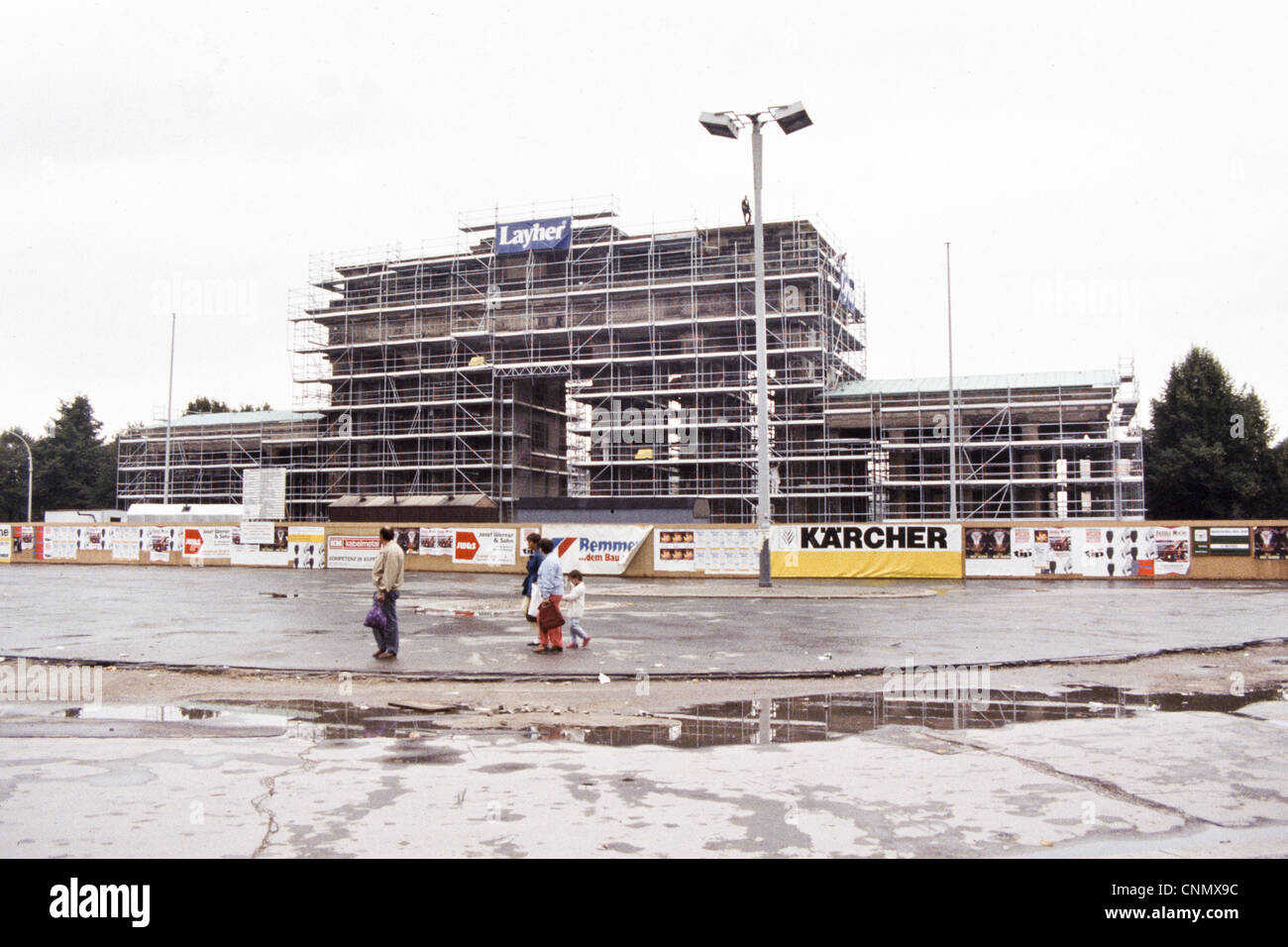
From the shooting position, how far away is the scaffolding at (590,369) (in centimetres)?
6041

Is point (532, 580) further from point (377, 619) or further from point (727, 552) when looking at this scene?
point (727, 552)

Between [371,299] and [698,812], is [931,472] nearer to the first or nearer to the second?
[371,299]

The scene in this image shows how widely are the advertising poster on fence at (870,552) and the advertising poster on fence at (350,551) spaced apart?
54.2ft

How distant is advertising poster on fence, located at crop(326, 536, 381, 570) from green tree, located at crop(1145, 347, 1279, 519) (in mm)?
47612

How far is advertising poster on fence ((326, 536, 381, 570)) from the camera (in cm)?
4050

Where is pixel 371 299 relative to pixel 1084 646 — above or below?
above

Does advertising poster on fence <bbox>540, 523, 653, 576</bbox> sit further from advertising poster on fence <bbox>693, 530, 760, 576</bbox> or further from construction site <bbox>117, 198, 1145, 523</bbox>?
construction site <bbox>117, 198, 1145, 523</bbox>

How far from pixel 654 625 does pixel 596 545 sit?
17874 mm

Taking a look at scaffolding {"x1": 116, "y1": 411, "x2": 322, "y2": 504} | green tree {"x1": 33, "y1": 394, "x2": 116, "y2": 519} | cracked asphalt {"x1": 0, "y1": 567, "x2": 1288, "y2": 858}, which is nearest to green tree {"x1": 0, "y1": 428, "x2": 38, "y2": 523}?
green tree {"x1": 33, "y1": 394, "x2": 116, "y2": 519}
